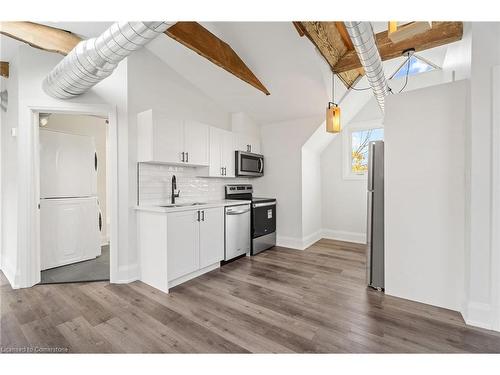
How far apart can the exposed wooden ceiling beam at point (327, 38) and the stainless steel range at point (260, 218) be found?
2.38 meters

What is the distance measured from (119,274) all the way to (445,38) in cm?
455

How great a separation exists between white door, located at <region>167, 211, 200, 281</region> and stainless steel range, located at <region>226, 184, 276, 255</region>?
1.24m

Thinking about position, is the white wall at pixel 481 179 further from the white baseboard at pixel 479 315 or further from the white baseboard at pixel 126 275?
the white baseboard at pixel 126 275

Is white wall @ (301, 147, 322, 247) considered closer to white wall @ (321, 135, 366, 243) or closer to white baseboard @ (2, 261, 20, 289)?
white wall @ (321, 135, 366, 243)

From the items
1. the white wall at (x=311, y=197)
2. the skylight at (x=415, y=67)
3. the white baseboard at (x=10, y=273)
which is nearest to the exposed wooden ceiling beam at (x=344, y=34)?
the white wall at (x=311, y=197)

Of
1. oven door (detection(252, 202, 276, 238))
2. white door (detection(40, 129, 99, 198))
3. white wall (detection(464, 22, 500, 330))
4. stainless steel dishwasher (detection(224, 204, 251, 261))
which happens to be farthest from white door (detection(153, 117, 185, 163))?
white wall (detection(464, 22, 500, 330))

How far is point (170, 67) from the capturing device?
11.5 ft

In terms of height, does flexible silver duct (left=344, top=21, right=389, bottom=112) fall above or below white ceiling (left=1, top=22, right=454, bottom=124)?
below

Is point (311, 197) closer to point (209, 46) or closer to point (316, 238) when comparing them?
point (316, 238)

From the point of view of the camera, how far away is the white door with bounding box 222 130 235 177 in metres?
4.04

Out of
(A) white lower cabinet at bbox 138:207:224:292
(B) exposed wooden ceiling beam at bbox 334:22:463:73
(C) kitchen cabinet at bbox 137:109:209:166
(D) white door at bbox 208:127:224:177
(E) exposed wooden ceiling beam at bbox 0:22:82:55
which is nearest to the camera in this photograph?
(E) exposed wooden ceiling beam at bbox 0:22:82:55

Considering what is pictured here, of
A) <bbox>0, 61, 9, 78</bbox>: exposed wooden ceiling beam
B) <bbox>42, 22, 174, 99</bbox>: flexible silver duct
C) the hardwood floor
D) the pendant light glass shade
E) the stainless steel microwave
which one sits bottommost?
the hardwood floor

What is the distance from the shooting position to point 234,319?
6.86 ft

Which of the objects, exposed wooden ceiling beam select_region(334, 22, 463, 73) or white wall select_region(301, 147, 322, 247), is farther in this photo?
white wall select_region(301, 147, 322, 247)
